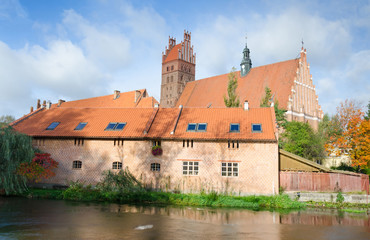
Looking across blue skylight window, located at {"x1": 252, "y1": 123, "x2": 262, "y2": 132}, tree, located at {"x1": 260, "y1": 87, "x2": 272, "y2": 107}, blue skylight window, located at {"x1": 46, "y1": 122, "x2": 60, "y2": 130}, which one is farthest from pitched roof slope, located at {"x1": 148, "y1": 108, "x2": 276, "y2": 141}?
tree, located at {"x1": 260, "y1": 87, "x2": 272, "y2": 107}

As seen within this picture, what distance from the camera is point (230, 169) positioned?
23141 mm

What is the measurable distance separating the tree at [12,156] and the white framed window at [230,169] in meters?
13.7

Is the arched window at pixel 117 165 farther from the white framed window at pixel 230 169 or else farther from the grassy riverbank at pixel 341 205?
the grassy riverbank at pixel 341 205

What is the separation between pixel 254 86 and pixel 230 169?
108 feet

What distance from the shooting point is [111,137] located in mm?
24688

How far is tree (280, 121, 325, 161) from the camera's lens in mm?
32750

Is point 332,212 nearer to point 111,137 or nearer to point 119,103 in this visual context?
point 111,137

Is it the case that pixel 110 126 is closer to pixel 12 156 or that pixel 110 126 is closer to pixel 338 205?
pixel 12 156

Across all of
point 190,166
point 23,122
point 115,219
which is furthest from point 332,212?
point 23,122

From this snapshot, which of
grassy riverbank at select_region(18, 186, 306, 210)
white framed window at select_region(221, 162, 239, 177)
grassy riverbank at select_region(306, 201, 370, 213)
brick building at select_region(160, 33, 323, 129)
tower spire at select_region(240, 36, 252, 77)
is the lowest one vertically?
grassy riverbank at select_region(306, 201, 370, 213)

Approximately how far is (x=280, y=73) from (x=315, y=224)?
131 ft

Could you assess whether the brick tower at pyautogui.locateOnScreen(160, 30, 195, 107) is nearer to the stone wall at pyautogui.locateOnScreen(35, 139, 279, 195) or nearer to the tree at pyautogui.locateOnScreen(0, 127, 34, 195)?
the stone wall at pyautogui.locateOnScreen(35, 139, 279, 195)

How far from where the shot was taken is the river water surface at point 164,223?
1187 centimetres

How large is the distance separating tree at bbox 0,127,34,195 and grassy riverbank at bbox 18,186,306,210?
1897 millimetres
